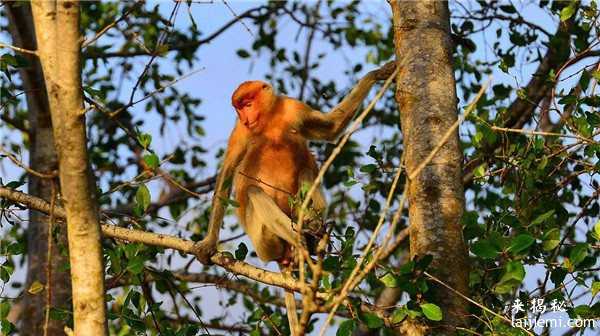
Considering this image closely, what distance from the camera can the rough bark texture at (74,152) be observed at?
2.63m

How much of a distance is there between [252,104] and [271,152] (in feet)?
1.08

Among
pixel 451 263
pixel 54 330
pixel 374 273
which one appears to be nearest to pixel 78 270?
pixel 374 273

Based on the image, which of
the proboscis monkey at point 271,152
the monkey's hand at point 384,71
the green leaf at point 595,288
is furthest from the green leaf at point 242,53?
the green leaf at point 595,288

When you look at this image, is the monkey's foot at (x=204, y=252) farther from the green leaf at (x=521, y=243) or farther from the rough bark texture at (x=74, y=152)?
the green leaf at (x=521, y=243)

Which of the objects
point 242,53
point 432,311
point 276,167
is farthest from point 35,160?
point 432,311

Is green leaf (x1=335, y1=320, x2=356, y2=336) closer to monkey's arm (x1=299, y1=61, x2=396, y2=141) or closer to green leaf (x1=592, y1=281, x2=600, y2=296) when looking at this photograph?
green leaf (x1=592, y1=281, x2=600, y2=296)

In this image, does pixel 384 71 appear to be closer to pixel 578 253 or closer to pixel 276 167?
pixel 276 167

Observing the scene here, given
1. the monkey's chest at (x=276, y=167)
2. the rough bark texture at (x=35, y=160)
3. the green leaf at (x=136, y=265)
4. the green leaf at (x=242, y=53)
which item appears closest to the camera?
the green leaf at (x=136, y=265)

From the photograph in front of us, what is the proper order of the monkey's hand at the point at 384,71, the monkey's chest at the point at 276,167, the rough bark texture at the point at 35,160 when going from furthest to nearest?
the rough bark texture at the point at 35,160 → the monkey's chest at the point at 276,167 → the monkey's hand at the point at 384,71

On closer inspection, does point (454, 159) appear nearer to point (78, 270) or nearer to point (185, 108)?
point (78, 270)

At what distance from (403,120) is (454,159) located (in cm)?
30

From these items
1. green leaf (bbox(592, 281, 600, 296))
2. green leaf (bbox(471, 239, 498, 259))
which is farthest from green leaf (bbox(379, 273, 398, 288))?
green leaf (bbox(592, 281, 600, 296))

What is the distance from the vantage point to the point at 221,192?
14.9 ft

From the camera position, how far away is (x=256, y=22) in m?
7.52
